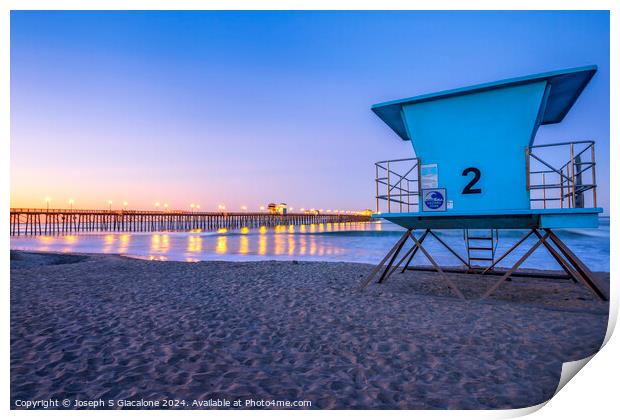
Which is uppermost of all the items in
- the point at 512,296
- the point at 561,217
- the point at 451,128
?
the point at 451,128

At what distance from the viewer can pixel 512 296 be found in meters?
7.84

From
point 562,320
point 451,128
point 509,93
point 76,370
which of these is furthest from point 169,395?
point 509,93

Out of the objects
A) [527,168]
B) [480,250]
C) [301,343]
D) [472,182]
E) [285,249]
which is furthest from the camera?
[285,249]

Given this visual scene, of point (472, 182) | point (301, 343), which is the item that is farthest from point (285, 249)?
point (301, 343)

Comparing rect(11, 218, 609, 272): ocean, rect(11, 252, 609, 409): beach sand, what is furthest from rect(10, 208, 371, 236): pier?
rect(11, 252, 609, 409): beach sand

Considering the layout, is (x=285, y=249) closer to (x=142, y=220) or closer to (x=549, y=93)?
(x=549, y=93)

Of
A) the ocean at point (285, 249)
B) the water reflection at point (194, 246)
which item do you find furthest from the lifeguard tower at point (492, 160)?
the water reflection at point (194, 246)

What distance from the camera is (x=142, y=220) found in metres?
74.3

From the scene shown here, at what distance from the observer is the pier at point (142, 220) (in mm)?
62250

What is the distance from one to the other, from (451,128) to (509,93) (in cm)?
121

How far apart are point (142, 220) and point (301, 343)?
80236mm

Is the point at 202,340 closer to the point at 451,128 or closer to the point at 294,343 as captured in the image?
the point at 294,343

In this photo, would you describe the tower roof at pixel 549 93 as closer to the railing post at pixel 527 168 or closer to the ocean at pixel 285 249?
the railing post at pixel 527 168

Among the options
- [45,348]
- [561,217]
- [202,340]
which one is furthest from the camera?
[561,217]
